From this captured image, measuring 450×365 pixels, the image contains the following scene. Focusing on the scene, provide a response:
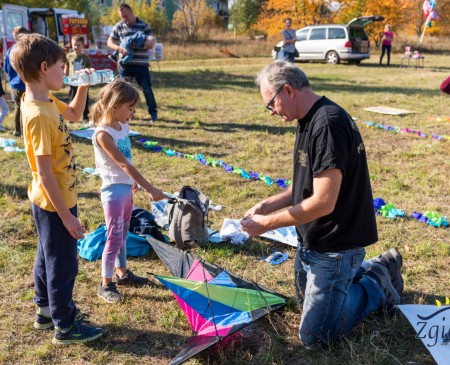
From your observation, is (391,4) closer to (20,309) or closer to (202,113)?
(202,113)

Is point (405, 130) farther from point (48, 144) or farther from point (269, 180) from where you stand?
point (48, 144)

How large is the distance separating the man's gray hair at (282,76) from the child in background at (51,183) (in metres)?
Answer: 1.08

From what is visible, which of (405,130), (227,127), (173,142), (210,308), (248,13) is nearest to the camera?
(210,308)

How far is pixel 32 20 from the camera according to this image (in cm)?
1859

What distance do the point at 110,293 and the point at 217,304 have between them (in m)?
0.86

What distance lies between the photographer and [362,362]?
2.48 meters

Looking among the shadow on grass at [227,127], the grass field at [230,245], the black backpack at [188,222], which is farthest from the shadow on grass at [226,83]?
the black backpack at [188,222]

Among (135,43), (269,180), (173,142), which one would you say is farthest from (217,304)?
(135,43)

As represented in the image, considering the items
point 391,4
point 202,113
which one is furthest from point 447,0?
point 202,113

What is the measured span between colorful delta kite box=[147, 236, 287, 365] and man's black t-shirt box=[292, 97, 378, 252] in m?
0.49

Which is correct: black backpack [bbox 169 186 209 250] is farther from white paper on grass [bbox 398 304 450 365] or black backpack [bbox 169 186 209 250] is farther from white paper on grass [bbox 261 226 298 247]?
white paper on grass [bbox 398 304 450 365]

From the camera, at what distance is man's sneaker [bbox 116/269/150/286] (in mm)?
3295

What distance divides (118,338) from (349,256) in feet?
4.78

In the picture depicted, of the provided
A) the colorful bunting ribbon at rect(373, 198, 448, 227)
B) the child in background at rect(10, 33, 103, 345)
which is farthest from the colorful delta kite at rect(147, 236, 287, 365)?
the colorful bunting ribbon at rect(373, 198, 448, 227)
